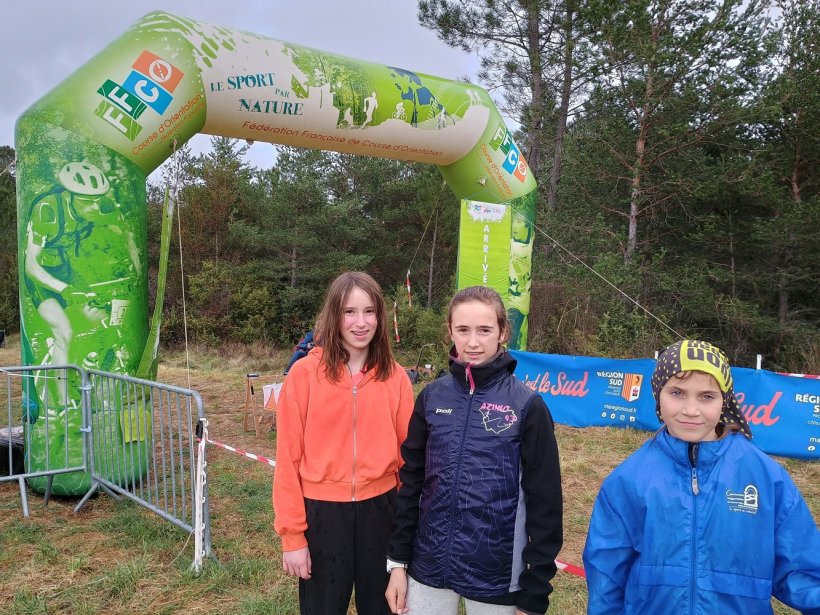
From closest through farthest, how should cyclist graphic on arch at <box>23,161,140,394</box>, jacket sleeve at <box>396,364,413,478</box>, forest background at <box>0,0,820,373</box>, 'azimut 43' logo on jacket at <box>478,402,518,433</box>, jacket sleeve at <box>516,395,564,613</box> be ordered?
jacket sleeve at <box>516,395,564,613</box> → 'azimut 43' logo on jacket at <box>478,402,518,433</box> → jacket sleeve at <box>396,364,413,478</box> → cyclist graphic on arch at <box>23,161,140,394</box> → forest background at <box>0,0,820,373</box>

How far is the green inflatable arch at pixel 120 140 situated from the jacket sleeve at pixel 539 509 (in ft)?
13.6

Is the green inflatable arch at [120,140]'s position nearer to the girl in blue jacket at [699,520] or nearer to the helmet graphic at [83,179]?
the helmet graphic at [83,179]

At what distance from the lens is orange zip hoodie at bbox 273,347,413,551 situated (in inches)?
79.8

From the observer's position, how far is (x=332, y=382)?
6.84 ft

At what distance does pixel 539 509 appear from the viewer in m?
1.71

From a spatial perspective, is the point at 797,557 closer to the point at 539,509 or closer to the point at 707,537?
the point at 707,537

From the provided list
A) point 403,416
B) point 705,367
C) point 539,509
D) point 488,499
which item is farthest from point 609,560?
point 403,416

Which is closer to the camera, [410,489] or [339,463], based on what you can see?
[410,489]

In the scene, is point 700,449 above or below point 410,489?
above

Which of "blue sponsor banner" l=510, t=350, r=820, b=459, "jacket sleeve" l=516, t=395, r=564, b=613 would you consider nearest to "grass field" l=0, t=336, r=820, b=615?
"blue sponsor banner" l=510, t=350, r=820, b=459

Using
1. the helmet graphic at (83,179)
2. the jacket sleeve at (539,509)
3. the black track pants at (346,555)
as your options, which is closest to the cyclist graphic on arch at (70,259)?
the helmet graphic at (83,179)

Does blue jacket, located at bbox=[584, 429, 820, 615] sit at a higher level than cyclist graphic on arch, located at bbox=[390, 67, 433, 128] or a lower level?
lower

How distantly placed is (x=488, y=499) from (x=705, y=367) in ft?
2.45

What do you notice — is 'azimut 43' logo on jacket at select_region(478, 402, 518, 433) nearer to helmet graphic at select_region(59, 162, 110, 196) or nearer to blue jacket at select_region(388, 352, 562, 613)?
blue jacket at select_region(388, 352, 562, 613)
